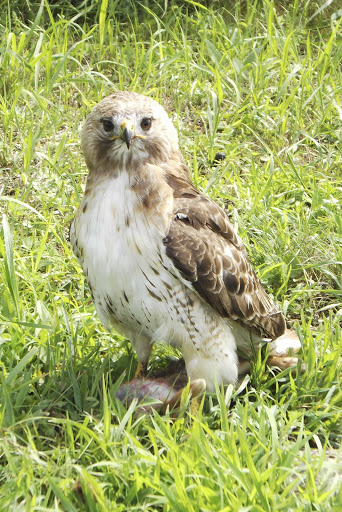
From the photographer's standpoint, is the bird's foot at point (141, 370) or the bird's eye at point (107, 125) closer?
the bird's eye at point (107, 125)

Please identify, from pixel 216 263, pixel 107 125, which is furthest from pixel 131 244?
pixel 107 125

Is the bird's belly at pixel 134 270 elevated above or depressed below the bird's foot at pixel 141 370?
above

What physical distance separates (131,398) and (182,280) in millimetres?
726

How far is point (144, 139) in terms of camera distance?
4.13 m

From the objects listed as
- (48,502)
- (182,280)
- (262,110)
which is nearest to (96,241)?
(182,280)

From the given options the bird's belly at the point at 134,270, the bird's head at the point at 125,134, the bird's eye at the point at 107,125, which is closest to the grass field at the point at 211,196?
the bird's belly at the point at 134,270

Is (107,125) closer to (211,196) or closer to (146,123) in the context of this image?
(146,123)

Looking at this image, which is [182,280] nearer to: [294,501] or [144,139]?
[144,139]

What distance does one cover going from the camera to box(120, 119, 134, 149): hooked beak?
3.95 meters

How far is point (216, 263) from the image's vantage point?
13.8 feet

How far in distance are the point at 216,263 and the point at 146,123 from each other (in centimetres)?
79

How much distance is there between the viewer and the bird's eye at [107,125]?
13.5 feet

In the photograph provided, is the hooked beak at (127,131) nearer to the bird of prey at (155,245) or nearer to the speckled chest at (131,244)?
the bird of prey at (155,245)

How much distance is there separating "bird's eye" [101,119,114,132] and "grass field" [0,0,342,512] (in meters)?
0.89
